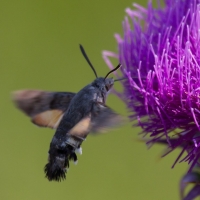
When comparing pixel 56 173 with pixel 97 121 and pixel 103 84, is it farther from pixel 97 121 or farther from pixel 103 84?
pixel 103 84

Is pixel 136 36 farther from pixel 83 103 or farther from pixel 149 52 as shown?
pixel 83 103

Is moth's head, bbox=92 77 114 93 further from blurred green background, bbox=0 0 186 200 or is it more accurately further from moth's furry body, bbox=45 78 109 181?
blurred green background, bbox=0 0 186 200

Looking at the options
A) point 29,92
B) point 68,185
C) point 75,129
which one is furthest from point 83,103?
point 68,185

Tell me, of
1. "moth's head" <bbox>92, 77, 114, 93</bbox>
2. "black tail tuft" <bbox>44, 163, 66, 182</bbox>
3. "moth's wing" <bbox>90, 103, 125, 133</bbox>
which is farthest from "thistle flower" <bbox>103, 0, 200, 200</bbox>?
"black tail tuft" <bbox>44, 163, 66, 182</bbox>

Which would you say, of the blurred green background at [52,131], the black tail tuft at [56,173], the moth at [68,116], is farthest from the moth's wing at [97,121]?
the blurred green background at [52,131]

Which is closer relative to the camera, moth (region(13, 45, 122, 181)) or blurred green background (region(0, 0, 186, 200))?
moth (region(13, 45, 122, 181))

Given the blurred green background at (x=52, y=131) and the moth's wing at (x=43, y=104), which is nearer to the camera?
the moth's wing at (x=43, y=104)

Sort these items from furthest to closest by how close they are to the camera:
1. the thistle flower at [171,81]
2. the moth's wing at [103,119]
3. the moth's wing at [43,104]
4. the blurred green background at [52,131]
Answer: the blurred green background at [52,131], the moth's wing at [43,104], the thistle flower at [171,81], the moth's wing at [103,119]

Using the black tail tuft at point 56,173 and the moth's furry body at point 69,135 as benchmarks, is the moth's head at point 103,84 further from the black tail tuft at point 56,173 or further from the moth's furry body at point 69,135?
the black tail tuft at point 56,173
